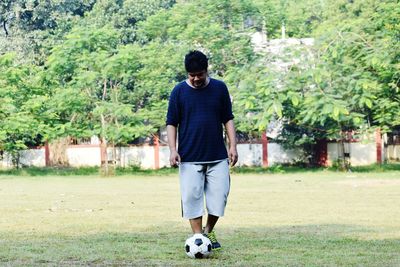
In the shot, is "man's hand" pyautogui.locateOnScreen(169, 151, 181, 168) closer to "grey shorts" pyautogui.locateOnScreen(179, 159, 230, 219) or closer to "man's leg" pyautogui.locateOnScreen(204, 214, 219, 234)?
"grey shorts" pyautogui.locateOnScreen(179, 159, 230, 219)

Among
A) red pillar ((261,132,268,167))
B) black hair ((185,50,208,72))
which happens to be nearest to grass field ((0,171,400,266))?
black hair ((185,50,208,72))

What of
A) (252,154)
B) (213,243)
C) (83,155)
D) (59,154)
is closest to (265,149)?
(252,154)

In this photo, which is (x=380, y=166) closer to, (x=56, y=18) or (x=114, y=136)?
(x=114, y=136)

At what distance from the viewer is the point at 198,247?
8289mm

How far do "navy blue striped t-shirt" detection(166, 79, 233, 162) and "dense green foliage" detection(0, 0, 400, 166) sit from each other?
20.5 m

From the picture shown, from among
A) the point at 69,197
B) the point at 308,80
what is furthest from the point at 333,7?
the point at 69,197

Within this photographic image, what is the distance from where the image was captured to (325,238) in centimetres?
1007

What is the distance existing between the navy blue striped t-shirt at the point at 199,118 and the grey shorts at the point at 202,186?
93 millimetres

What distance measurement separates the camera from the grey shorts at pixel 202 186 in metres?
8.80

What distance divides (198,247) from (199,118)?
130cm

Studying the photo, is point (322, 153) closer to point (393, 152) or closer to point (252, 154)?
point (252, 154)

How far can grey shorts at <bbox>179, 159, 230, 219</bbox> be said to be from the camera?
28.9 ft

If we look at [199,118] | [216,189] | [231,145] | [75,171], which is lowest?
[75,171]

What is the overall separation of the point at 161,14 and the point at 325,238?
28.3 meters
